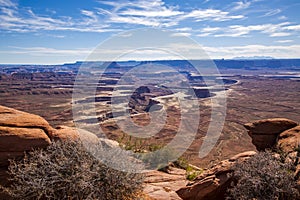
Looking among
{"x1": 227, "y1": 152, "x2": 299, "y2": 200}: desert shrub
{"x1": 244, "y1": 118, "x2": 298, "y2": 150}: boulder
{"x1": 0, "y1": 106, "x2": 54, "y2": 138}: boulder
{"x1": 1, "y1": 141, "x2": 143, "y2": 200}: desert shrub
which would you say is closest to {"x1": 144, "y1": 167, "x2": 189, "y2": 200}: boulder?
{"x1": 1, "y1": 141, "x2": 143, "y2": 200}: desert shrub

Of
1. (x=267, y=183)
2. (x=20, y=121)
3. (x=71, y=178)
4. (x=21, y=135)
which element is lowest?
(x=267, y=183)

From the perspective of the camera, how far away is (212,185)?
28.5 feet

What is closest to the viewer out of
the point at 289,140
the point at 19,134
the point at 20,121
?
the point at 19,134

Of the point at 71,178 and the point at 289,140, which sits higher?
the point at 289,140

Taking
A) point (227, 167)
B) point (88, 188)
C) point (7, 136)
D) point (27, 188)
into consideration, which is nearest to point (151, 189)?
point (227, 167)

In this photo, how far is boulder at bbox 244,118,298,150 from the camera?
1094cm

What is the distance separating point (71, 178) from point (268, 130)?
754cm

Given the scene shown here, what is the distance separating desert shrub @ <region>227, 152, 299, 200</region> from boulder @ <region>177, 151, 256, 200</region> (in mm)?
926

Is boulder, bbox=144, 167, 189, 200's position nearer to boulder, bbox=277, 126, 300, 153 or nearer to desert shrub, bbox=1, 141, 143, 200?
desert shrub, bbox=1, 141, 143, 200

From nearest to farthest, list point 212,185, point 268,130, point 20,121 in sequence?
point 212,185 < point 20,121 < point 268,130

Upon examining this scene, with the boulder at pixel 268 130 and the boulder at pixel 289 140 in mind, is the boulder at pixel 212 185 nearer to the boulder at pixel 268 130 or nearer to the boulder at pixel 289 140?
the boulder at pixel 289 140

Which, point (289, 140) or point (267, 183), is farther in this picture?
point (289, 140)

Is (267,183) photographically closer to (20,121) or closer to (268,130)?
(268,130)

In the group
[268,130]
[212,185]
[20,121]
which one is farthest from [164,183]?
[20,121]
